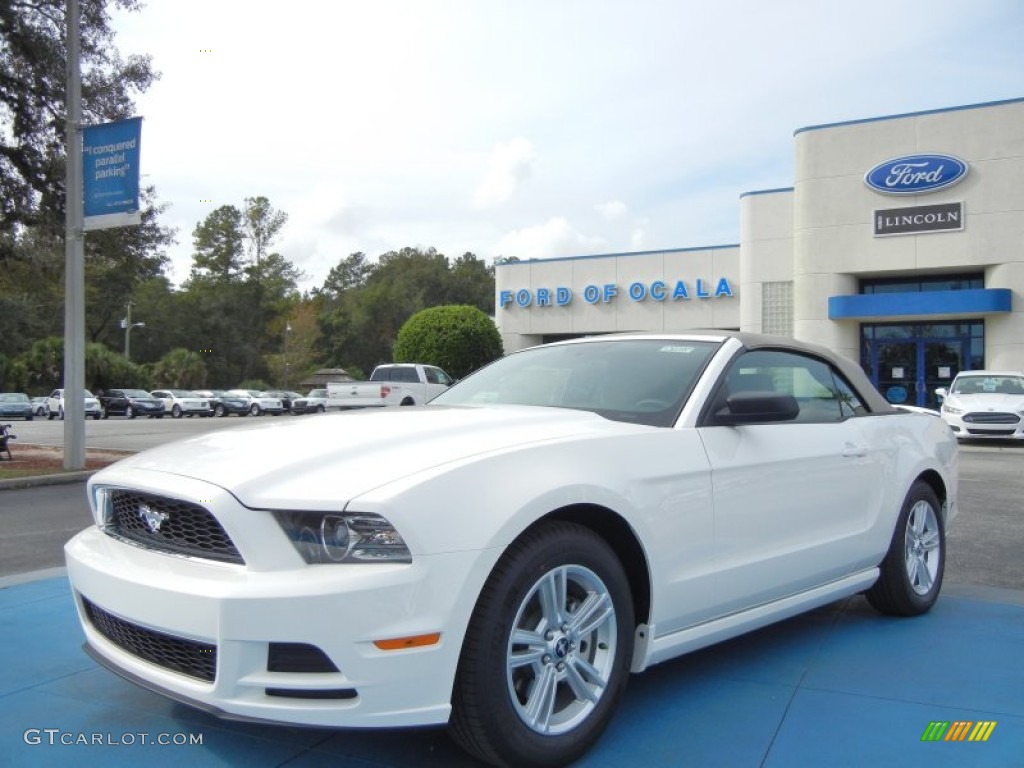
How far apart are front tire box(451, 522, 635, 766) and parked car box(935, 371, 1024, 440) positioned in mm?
17535

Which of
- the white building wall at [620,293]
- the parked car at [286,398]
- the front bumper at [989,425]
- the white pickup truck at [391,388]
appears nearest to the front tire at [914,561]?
the front bumper at [989,425]

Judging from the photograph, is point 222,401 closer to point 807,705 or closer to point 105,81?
point 105,81

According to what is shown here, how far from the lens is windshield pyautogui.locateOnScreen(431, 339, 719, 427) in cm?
381

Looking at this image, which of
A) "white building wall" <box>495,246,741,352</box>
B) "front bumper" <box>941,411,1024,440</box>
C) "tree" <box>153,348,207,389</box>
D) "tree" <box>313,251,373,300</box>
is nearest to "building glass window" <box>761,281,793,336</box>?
"white building wall" <box>495,246,741,352</box>

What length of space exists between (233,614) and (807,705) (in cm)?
236

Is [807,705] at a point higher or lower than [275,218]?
lower

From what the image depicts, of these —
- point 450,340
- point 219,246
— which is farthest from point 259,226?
point 450,340

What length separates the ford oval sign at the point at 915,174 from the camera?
26516 mm

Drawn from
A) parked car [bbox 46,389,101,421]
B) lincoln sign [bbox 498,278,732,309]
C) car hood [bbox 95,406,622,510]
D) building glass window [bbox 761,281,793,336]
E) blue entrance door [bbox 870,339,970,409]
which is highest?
lincoln sign [bbox 498,278,732,309]

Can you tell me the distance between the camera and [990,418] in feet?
60.5

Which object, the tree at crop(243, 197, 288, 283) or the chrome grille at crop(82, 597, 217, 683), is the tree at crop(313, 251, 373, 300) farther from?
the chrome grille at crop(82, 597, 217, 683)

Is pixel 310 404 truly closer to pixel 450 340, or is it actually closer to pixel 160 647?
pixel 450 340

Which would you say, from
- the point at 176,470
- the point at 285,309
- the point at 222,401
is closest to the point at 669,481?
the point at 176,470

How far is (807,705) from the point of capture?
141 inches
